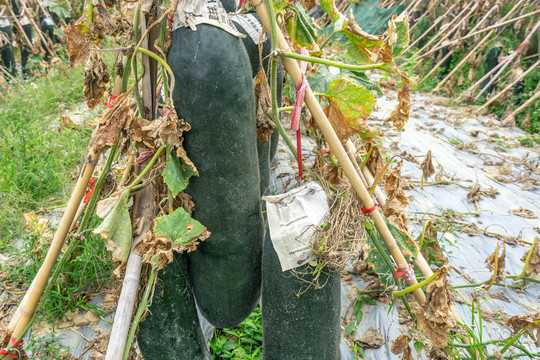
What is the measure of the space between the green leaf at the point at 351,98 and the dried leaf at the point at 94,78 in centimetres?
65

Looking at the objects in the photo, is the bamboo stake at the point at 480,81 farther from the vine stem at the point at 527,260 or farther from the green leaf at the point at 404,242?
the green leaf at the point at 404,242

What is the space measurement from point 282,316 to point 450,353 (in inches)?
23.5

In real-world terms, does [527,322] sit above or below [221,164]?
below

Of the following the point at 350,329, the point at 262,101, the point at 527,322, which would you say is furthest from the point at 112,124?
the point at 527,322

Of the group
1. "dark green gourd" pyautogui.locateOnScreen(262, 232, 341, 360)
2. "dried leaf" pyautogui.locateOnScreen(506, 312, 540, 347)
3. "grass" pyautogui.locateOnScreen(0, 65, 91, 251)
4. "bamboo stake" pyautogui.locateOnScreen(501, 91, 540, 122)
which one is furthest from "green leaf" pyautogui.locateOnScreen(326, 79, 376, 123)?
"bamboo stake" pyautogui.locateOnScreen(501, 91, 540, 122)

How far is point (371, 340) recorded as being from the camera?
169cm

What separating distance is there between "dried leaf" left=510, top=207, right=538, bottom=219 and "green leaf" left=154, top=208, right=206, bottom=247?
2499 millimetres

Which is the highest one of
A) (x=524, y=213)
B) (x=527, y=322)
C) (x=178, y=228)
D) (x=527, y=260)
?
(x=178, y=228)

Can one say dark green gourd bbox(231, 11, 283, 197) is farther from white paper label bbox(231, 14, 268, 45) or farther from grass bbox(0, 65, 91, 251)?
grass bbox(0, 65, 91, 251)

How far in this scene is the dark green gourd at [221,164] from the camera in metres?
1.01

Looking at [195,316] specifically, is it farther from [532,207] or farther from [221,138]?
[532,207]

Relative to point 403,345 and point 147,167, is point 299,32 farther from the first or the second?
point 403,345

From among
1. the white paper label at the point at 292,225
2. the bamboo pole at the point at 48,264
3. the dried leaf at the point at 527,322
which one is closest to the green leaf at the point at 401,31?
the white paper label at the point at 292,225

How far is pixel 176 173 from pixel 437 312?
2.77 ft
